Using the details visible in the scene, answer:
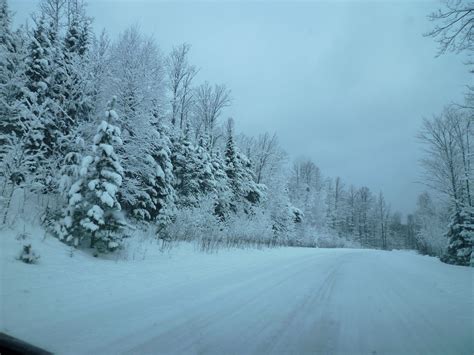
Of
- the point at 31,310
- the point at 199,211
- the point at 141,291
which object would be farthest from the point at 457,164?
the point at 31,310

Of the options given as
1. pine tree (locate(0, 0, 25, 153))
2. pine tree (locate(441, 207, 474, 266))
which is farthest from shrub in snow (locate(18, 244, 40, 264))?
pine tree (locate(441, 207, 474, 266))

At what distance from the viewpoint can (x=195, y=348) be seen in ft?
9.70

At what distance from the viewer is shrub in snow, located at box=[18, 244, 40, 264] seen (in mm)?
5707

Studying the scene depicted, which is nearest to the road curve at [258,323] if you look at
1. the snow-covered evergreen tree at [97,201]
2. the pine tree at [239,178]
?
the snow-covered evergreen tree at [97,201]

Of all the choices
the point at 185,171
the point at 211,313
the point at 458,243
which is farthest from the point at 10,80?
the point at 458,243

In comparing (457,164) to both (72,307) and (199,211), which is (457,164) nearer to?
(199,211)

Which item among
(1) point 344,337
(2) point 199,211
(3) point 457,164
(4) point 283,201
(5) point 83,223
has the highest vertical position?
(3) point 457,164

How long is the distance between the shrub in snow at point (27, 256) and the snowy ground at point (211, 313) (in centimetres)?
20

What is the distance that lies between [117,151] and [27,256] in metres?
6.91

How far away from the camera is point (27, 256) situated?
18.8 ft

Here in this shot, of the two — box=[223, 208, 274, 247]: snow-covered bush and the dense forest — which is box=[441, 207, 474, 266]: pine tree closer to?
the dense forest

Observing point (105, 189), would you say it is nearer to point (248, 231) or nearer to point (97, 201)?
point (97, 201)

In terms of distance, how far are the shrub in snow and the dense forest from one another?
1756 mm

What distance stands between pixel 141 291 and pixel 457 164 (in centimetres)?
2792
